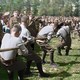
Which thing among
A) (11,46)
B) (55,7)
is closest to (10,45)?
(11,46)

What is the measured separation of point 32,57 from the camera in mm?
10805

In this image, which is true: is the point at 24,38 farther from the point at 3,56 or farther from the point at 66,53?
the point at 66,53

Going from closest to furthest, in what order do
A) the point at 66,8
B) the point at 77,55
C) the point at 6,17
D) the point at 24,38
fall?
the point at 24,38 → the point at 6,17 → the point at 77,55 → the point at 66,8

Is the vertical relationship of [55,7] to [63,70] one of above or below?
below

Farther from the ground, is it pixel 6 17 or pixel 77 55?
pixel 6 17

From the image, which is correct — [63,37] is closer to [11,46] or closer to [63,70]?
[63,70]

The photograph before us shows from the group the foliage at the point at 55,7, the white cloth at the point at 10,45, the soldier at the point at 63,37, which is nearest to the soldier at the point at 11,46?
the white cloth at the point at 10,45

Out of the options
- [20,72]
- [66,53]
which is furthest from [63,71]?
[66,53]

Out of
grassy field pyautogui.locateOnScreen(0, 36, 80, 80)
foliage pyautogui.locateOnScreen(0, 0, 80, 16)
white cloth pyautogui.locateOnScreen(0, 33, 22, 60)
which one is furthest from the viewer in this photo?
foliage pyautogui.locateOnScreen(0, 0, 80, 16)

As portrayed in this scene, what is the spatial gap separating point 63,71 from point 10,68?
3344mm

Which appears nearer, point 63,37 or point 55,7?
point 63,37

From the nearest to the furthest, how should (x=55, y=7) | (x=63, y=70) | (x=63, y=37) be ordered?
(x=63, y=70) < (x=63, y=37) < (x=55, y=7)

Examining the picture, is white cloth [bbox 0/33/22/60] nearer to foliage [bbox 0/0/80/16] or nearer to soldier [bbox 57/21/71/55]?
soldier [bbox 57/21/71/55]

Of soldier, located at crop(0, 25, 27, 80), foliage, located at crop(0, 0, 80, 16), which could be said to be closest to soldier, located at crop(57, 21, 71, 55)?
soldier, located at crop(0, 25, 27, 80)
